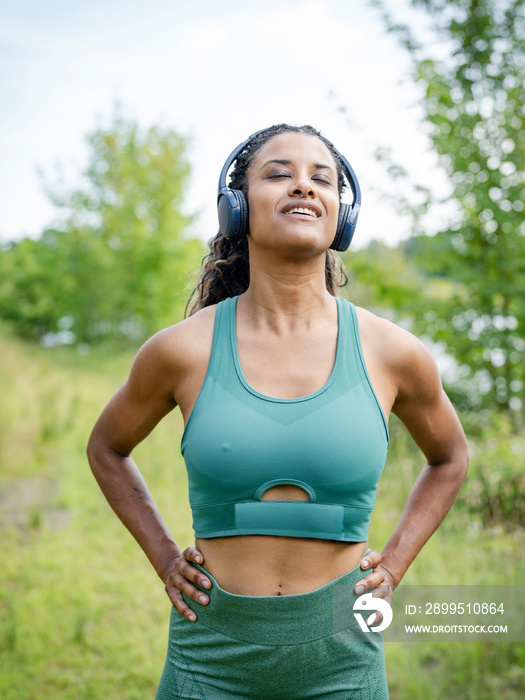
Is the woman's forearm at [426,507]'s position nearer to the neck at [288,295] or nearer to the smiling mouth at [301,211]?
the neck at [288,295]

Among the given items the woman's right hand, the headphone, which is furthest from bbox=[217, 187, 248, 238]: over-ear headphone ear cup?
the woman's right hand

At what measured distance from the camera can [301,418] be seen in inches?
64.8

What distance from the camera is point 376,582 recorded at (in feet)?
6.00

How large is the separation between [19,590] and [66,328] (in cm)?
1881

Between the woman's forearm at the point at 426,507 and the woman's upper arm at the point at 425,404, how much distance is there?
4cm

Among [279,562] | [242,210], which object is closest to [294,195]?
[242,210]

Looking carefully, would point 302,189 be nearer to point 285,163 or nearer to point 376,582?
point 285,163

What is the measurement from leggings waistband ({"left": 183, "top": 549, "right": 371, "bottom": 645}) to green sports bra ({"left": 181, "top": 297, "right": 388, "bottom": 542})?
16 centimetres

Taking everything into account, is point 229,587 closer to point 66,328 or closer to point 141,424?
point 141,424

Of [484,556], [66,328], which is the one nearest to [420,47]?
[484,556]

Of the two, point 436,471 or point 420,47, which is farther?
point 420,47

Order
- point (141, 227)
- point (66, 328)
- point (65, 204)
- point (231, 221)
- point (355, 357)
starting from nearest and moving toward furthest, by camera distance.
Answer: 1. point (355, 357)
2. point (231, 221)
3. point (141, 227)
4. point (65, 204)
5. point (66, 328)

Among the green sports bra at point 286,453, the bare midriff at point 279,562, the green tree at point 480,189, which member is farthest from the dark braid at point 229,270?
the green tree at point 480,189

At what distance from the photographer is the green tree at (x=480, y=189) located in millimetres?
6453
